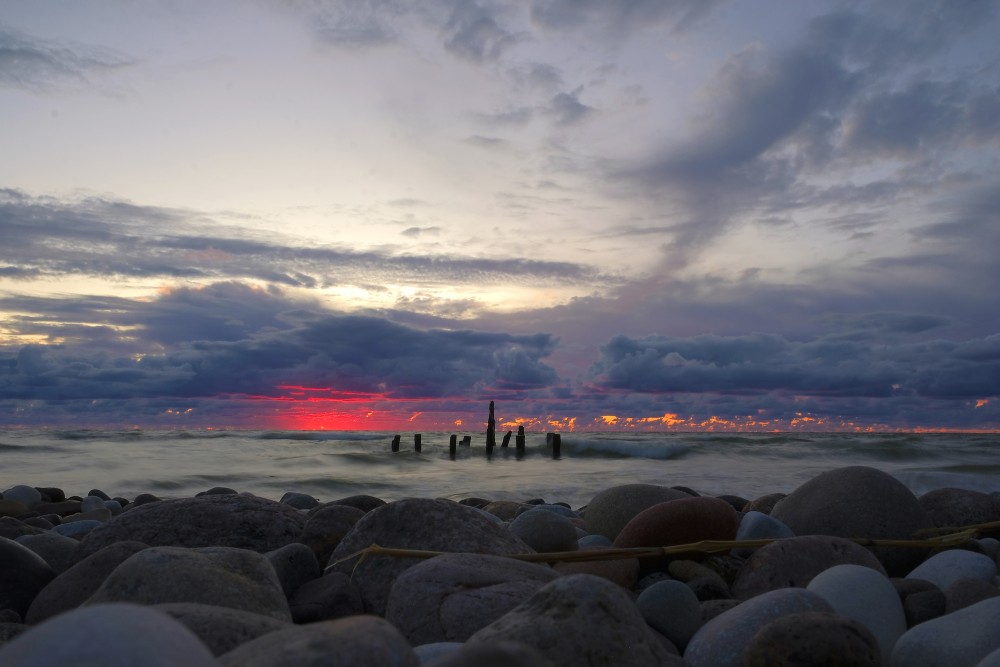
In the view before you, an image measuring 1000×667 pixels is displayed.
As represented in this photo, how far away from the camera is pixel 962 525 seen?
543 centimetres

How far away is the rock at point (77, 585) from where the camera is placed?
338cm

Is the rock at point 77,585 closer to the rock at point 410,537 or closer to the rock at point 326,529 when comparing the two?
the rock at point 410,537

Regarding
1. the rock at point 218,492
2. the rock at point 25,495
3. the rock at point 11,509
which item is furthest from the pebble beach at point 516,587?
the rock at point 25,495

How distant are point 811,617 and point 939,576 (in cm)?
206

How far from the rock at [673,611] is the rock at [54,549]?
11.2 feet

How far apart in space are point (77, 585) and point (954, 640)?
142 inches

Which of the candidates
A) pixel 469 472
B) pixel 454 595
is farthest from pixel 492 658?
pixel 469 472

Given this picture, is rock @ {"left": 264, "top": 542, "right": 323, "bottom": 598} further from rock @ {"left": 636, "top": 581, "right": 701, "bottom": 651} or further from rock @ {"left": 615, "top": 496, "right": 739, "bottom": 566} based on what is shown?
rock @ {"left": 615, "top": 496, "right": 739, "bottom": 566}

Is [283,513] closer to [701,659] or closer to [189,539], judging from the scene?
[189,539]

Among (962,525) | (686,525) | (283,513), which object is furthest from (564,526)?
(962,525)

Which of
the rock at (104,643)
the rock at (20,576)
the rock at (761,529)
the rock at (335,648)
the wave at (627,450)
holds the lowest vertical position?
the wave at (627,450)

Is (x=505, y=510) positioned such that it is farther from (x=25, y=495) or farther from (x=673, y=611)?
(x=25, y=495)

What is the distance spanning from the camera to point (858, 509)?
489 centimetres

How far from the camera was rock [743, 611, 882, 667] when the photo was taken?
2.20 meters
